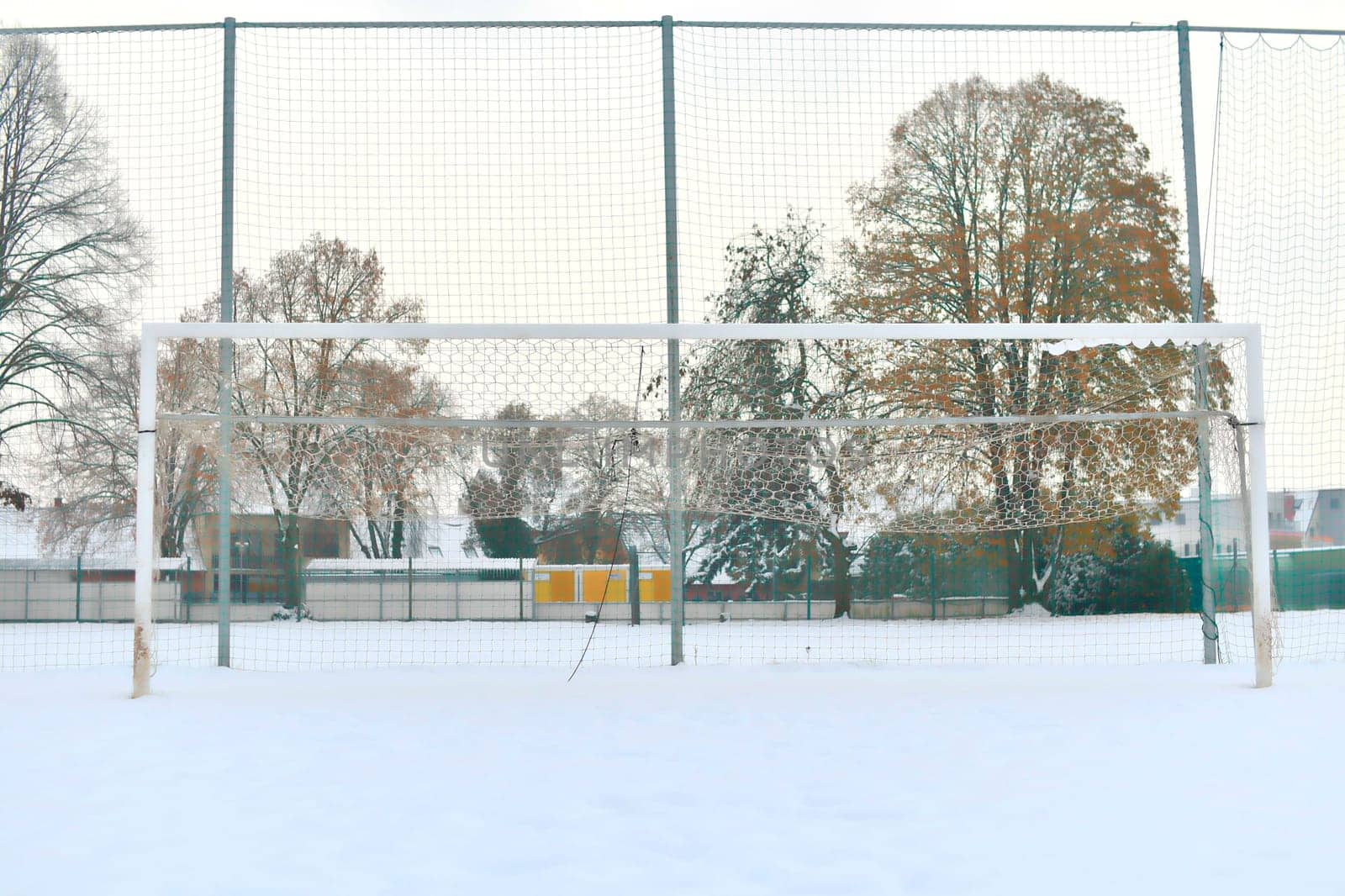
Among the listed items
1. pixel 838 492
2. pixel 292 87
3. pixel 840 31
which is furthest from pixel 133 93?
pixel 838 492

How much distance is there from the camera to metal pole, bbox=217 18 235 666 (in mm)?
5559

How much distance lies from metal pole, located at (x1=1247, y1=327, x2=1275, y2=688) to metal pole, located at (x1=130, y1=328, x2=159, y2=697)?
551 centimetres

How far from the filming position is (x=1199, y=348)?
5953 mm

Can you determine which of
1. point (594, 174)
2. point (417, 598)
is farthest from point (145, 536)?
point (417, 598)

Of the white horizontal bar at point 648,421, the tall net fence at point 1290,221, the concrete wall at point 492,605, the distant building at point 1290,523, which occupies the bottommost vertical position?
the concrete wall at point 492,605

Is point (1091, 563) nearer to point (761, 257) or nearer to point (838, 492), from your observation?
point (761, 257)

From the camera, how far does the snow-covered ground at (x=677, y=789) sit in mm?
2279

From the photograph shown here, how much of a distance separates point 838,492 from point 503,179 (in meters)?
3.08

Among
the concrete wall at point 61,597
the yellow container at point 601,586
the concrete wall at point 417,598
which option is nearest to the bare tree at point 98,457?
the concrete wall at point 61,597

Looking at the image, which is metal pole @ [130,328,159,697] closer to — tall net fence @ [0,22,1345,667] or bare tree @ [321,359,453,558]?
tall net fence @ [0,22,1345,667]

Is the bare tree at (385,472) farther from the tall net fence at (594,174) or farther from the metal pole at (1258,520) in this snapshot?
the metal pole at (1258,520)

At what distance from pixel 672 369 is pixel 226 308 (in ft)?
8.67

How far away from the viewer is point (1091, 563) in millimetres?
11703

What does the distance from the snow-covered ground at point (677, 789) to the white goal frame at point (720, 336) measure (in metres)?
0.41
